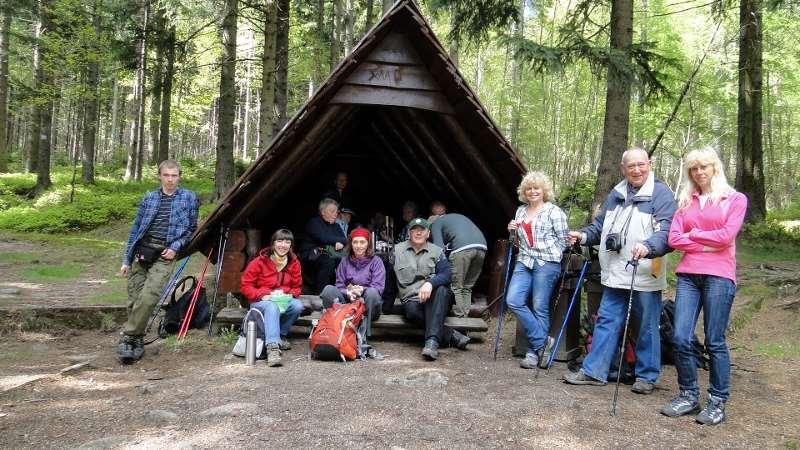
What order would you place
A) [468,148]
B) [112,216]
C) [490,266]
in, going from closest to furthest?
[468,148] < [490,266] < [112,216]

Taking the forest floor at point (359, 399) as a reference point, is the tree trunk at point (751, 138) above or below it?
above

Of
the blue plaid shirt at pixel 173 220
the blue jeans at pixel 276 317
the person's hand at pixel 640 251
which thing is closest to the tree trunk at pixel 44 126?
the blue plaid shirt at pixel 173 220

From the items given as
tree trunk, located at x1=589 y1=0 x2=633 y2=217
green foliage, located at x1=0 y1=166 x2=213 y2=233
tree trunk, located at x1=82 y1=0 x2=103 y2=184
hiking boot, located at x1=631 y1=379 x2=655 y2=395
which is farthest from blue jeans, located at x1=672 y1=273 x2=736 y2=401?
tree trunk, located at x1=82 y1=0 x2=103 y2=184

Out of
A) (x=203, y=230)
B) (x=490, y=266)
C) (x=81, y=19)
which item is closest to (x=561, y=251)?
(x=490, y=266)

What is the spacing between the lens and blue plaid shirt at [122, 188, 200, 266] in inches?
216

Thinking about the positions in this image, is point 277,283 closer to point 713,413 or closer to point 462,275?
point 462,275

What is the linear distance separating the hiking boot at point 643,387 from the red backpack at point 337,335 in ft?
8.15

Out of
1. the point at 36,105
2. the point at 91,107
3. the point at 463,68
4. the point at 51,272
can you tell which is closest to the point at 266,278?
the point at 51,272

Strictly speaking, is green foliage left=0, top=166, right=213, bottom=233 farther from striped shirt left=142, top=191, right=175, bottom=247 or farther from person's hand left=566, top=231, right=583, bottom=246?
person's hand left=566, top=231, right=583, bottom=246

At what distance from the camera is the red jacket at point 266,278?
5.67 metres

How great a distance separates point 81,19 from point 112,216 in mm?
6080

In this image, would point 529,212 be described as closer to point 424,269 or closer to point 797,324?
point 424,269

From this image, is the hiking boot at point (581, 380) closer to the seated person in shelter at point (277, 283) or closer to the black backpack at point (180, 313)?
the seated person in shelter at point (277, 283)

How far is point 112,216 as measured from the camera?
16438 millimetres
